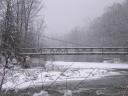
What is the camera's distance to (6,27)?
5.99 meters

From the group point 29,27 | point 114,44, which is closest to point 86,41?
point 114,44

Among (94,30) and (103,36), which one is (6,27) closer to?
(103,36)

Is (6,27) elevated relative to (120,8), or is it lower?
lower

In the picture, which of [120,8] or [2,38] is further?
[120,8]

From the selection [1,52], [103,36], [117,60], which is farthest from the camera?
[103,36]

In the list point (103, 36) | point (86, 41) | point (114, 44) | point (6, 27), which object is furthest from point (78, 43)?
point (6, 27)

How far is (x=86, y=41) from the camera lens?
90.3 meters

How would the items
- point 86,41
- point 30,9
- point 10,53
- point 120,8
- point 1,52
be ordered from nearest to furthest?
point 10,53 < point 1,52 < point 30,9 < point 120,8 < point 86,41

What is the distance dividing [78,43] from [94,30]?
495 inches

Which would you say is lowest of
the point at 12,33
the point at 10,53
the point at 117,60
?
the point at 117,60

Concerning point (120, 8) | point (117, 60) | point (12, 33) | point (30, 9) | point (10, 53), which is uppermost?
point (120, 8)

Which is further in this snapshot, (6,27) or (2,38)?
(6,27)

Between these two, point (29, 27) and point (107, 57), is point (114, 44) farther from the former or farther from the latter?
point (29, 27)

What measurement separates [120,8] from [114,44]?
54.2 feet
